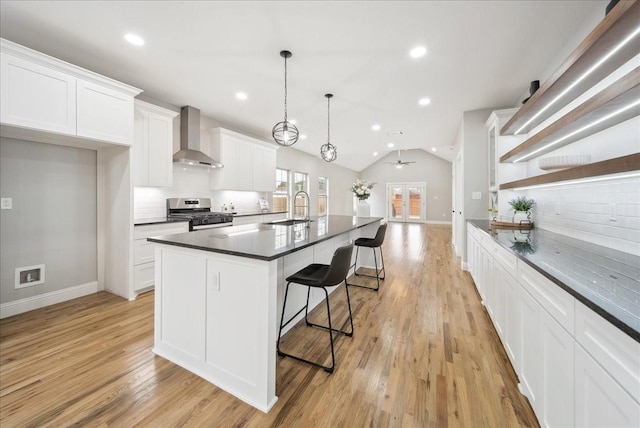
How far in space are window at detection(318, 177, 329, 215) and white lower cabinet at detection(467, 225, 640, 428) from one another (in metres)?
7.89

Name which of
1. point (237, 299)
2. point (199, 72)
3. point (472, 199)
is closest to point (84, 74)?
point (199, 72)

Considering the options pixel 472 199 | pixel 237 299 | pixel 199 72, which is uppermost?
pixel 199 72

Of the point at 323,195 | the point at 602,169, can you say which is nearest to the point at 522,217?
the point at 602,169

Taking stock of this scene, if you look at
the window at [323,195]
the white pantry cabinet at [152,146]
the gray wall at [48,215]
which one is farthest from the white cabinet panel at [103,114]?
the window at [323,195]

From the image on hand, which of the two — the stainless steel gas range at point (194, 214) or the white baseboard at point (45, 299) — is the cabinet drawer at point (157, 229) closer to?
the stainless steel gas range at point (194, 214)

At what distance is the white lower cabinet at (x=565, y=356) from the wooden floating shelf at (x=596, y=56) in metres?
1.19

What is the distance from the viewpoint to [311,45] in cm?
260

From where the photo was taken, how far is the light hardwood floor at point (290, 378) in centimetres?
146

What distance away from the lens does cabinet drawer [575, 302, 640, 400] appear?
2.32ft

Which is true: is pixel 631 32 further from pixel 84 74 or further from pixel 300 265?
pixel 84 74

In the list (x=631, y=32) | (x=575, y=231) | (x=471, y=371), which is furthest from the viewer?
(x=575, y=231)

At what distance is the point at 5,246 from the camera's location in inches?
105

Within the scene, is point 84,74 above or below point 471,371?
above

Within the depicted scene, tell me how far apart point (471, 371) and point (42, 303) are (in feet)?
14.2
